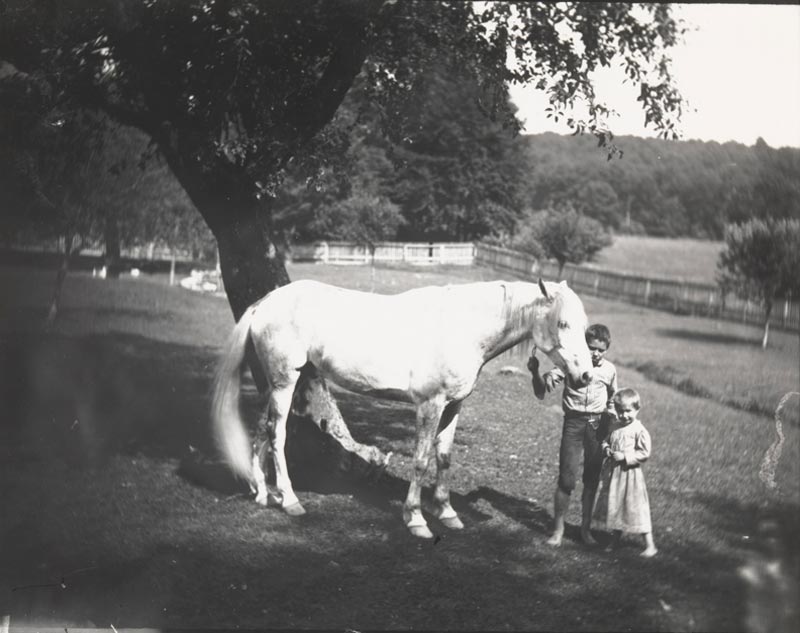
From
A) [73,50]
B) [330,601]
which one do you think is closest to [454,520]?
[330,601]

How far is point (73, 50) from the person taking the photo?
4270 millimetres

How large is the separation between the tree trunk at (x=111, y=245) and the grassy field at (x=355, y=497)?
158 mm

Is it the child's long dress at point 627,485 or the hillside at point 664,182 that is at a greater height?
the hillside at point 664,182

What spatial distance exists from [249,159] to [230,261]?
700 millimetres

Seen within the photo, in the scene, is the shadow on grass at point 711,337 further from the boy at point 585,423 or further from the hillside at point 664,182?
the boy at point 585,423

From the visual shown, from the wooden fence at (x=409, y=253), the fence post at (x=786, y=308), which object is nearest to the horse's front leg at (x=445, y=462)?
the wooden fence at (x=409, y=253)

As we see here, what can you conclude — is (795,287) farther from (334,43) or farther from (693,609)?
(334,43)

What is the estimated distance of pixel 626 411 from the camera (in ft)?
12.1

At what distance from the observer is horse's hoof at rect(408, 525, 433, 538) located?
3881 millimetres

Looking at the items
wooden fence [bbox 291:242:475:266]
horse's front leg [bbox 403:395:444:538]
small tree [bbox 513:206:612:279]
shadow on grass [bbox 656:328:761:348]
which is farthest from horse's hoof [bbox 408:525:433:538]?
shadow on grass [bbox 656:328:761:348]

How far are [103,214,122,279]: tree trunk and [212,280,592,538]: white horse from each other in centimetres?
120

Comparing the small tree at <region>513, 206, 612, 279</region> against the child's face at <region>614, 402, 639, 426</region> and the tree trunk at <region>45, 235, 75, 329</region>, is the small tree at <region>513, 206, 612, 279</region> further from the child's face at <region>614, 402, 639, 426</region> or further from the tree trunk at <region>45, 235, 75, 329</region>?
the tree trunk at <region>45, 235, 75, 329</region>

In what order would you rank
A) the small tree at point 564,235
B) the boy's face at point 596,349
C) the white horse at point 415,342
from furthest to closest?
the small tree at point 564,235 < the white horse at point 415,342 < the boy's face at point 596,349

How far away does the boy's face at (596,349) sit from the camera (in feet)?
12.0
